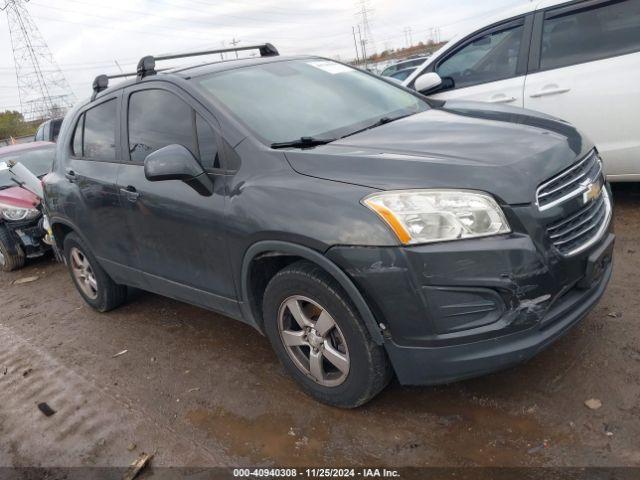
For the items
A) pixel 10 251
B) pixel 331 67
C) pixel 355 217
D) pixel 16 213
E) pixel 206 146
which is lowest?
pixel 10 251

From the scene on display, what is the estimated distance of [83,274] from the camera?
4.87 metres

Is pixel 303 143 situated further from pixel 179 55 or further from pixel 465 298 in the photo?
pixel 179 55

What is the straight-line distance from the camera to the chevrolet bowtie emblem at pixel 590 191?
262 cm

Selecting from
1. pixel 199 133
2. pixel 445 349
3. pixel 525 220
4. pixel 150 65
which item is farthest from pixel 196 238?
Result: pixel 525 220

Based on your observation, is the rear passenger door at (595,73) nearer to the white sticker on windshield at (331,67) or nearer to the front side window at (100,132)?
the white sticker on windshield at (331,67)

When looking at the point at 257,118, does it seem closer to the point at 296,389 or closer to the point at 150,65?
the point at 150,65

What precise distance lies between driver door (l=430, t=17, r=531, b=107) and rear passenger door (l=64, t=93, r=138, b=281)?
309cm

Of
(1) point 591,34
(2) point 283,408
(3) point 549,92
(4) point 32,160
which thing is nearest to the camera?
(2) point 283,408

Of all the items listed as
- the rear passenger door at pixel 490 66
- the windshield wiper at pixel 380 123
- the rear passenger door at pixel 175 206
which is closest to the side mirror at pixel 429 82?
the rear passenger door at pixel 490 66

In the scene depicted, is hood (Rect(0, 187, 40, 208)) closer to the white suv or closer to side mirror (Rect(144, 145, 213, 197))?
side mirror (Rect(144, 145, 213, 197))

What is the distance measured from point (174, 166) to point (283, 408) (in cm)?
143

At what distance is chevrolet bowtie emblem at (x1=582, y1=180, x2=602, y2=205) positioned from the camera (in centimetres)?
262

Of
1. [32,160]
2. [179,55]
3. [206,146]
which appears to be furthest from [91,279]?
[32,160]

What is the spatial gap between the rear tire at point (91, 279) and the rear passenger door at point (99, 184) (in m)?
0.24
